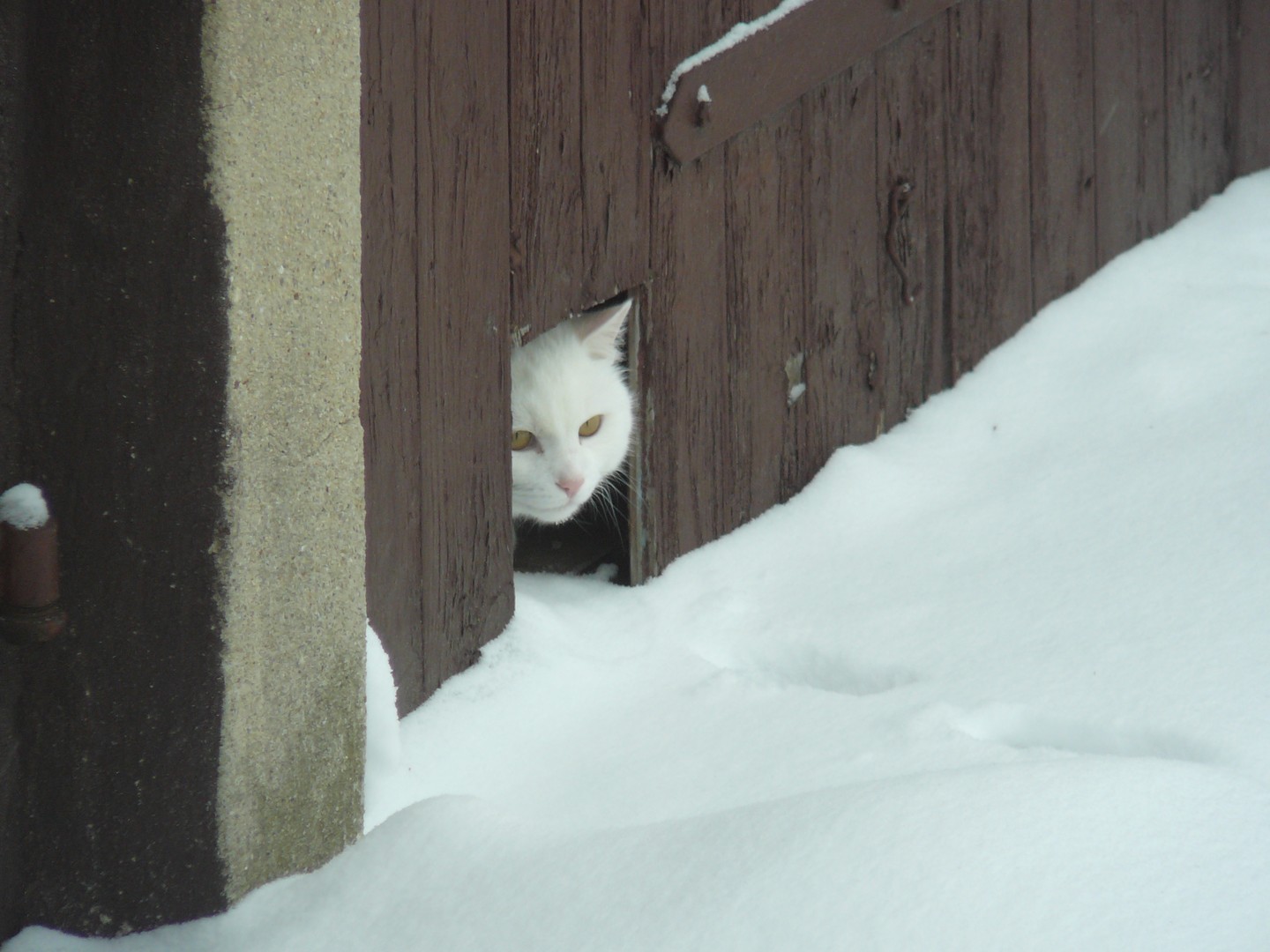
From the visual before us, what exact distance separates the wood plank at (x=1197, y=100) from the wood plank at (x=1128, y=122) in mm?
72

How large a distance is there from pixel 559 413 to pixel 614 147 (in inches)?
22.4

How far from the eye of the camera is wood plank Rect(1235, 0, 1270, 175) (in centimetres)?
414

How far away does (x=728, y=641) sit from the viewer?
233 cm

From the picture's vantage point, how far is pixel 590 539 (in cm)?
304

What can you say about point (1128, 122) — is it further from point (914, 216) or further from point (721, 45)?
point (721, 45)

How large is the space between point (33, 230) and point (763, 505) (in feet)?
6.38

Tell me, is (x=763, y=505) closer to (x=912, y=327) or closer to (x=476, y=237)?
(x=912, y=327)

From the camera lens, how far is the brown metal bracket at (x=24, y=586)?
46.7 inches

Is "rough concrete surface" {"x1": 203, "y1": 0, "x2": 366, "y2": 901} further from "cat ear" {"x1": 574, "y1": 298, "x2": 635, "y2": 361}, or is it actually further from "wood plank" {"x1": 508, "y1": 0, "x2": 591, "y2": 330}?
"cat ear" {"x1": 574, "y1": 298, "x2": 635, "y2": 361}

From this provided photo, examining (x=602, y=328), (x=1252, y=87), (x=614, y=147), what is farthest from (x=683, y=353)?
(x=1252, y=87)

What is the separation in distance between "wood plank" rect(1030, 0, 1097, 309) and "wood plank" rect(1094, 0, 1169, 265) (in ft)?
0.19

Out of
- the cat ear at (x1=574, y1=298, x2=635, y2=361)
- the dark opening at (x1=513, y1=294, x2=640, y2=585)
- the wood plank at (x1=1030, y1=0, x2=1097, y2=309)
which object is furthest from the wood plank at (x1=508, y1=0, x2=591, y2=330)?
the wood plank at (x1=1030, y1=0, x2=1097, y2=309)

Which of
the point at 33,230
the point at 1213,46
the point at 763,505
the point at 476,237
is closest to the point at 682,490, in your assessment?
the point at 763,505

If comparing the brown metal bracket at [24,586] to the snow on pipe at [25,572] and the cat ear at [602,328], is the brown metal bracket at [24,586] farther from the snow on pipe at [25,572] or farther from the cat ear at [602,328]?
the cat ear at [602,328]
